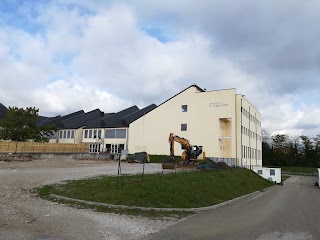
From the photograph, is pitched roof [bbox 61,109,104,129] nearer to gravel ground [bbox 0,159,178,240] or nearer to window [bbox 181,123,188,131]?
window [bbox 181,123,188,131]

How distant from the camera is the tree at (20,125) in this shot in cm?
4597

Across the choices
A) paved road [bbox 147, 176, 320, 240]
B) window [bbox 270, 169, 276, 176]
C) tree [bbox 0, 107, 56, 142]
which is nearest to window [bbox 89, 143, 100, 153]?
tree [bbox 0, 107, 56, 142]

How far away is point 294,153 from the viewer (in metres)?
87.6

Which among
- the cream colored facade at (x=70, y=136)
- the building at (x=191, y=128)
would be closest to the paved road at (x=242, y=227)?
the building at (x=191, y=128)

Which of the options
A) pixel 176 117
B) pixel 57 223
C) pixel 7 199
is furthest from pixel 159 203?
pixel 176 117

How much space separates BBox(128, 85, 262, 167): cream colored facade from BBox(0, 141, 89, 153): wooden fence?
9.90m

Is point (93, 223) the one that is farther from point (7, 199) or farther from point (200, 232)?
point (7, 199)

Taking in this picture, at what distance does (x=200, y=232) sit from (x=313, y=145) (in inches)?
3583

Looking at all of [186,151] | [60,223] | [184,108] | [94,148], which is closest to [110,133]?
[94,148]

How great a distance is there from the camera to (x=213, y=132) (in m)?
45.8

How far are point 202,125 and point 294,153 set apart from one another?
52871 millimetres

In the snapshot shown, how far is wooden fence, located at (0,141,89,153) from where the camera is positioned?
39406 mm

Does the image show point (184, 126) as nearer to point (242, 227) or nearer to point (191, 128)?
point (191, 128)

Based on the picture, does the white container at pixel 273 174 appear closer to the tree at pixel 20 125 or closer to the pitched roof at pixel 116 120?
the pitched roof at pixel 116 120
